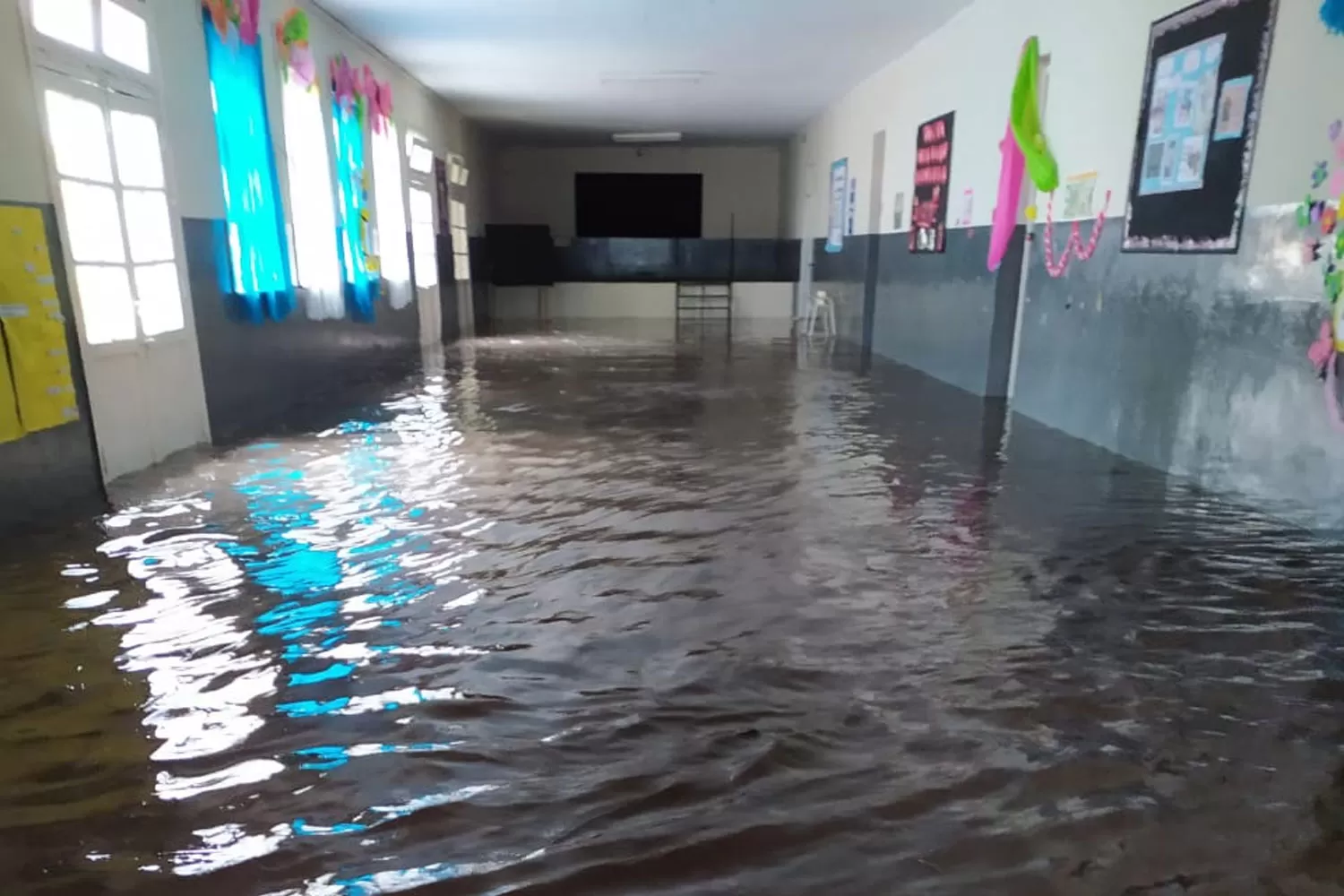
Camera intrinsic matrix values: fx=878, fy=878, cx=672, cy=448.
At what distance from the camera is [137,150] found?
3.96 meters

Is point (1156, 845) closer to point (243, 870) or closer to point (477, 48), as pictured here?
point (243, 870)

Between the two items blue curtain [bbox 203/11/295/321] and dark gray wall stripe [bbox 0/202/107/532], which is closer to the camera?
dark gray wall stripe [bbox 0/202/107/532]

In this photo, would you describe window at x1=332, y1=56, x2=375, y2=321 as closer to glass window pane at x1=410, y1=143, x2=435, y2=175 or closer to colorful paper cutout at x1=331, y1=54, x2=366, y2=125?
colorful paper cutout at x1=331, y1=54, x2=366, y2=125

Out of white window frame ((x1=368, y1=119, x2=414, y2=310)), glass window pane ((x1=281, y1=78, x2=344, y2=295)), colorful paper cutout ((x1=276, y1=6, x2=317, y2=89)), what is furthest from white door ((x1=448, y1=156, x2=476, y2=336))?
colorful paper cutout ((x1=276, y1=6, x2=317, y2=89))

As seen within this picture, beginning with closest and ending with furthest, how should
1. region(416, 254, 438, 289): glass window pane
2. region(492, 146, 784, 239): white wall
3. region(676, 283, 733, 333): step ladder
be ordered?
region(416, 254, 438, 289): glass window pane
region(676, 283, 733, 333): step ladder
region(492, 146, 784, 239): white wall

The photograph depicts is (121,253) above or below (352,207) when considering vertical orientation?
below

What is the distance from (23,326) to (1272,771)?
13.0 ft

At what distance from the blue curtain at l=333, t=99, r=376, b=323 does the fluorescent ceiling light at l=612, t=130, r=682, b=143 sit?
6.91 metres

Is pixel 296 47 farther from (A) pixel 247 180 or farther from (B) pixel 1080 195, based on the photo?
(B) pixel 1080 195

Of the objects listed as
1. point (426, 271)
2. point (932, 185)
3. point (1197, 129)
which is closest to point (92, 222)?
point (1197, 129)

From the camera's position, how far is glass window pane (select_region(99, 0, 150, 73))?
3725 millimetres

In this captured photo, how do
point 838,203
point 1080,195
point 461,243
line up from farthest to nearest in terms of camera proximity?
point 461,243 → point 838,203 → point 1080,195

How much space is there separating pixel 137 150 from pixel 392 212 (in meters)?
4.20

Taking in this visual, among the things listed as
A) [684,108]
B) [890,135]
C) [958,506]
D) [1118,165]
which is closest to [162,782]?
[958,506]
